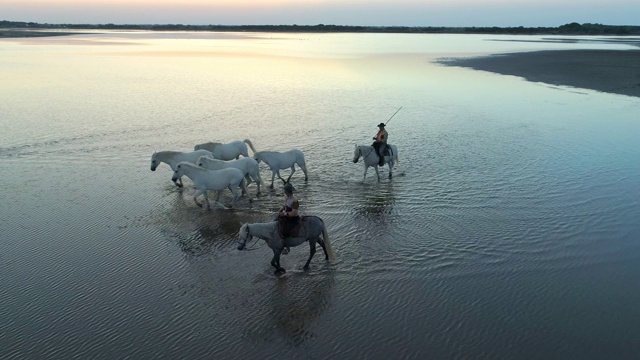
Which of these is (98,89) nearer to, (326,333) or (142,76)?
(142,76)

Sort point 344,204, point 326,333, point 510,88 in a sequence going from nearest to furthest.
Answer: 1. point 326,333
2. point 344,204
3. point 510,88

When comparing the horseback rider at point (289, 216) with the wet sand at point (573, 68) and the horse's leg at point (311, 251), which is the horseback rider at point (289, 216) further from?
the wet sand at point (573, 68)

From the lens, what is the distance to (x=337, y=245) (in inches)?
429

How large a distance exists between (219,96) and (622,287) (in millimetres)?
24332

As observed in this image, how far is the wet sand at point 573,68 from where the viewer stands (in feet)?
114

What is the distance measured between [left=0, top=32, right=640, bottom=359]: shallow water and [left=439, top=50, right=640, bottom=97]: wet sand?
12.0 metres

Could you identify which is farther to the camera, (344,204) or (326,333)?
(344,204)

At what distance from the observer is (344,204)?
13.3m

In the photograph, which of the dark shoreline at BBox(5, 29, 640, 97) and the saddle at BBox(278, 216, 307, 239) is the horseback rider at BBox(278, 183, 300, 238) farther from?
the dark shoreline at BBox(5, 29, 640, 97)

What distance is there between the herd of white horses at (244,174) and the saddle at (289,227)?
75 mm

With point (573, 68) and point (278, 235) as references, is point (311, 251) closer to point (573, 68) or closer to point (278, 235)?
point (278, 235)

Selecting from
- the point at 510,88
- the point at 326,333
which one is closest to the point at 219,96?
the point at 510,88

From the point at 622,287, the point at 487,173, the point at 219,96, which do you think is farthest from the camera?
the point at 219,96

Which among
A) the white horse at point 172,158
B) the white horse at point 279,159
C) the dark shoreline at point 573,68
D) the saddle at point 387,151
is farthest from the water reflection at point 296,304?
the dark shoreline at point 573,68
